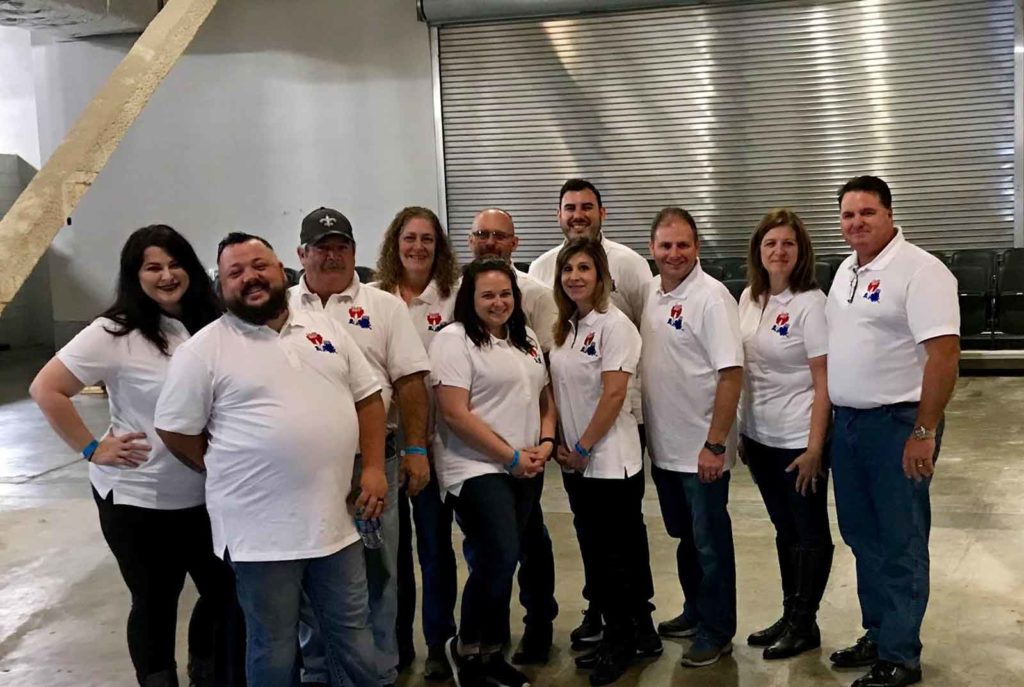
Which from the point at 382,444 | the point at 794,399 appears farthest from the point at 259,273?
the point at 794,399

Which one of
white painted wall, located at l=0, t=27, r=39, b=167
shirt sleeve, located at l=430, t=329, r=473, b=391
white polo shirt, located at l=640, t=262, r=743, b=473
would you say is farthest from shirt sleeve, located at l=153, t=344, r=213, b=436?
white painted wall, located at l=0, t=27, r=39, b=167

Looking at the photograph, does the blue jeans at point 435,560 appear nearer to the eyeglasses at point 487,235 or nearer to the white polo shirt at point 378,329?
the white polo shirt at point 378,329

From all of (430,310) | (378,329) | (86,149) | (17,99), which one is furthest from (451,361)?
(17,99)

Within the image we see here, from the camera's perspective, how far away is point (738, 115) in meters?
10.1

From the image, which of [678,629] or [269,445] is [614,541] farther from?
[269,445]

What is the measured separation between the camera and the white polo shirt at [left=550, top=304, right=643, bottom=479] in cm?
317

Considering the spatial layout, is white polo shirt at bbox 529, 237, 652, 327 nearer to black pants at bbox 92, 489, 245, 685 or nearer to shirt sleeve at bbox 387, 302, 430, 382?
shirt sleeve at bbox 387, 302, 430, 382

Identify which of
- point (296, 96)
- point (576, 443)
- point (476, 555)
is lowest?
point (476, 555)

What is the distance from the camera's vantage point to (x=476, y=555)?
3.10m

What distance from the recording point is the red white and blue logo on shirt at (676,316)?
10.6 ft

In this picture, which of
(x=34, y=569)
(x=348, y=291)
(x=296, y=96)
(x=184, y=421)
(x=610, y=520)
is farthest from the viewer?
(x=296, y=96)

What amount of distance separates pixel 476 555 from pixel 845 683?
127 centimetres

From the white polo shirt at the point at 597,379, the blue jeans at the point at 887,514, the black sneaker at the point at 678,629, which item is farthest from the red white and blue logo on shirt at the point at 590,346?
the black sneaker at the point at 678,629

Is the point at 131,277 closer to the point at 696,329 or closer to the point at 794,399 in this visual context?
the point at 696,329
